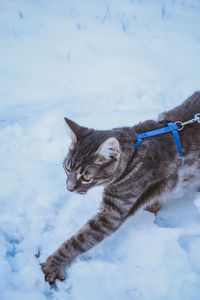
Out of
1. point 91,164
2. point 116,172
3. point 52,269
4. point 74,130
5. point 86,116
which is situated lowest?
point 52,269

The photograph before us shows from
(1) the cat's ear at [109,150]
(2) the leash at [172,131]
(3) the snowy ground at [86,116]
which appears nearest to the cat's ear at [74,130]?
(1) the cat's ear at [109,150]

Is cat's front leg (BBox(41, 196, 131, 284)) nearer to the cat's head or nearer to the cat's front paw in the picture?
the cat's front paw

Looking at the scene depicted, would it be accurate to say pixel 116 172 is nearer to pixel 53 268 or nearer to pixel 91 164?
pixel 91 164

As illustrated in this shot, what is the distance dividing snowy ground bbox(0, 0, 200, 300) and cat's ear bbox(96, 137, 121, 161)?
26.5 inches

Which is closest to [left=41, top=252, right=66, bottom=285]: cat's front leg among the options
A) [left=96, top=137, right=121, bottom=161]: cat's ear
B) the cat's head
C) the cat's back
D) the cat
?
the cat

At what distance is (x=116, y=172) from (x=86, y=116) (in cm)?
170

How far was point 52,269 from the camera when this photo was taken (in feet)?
5.85

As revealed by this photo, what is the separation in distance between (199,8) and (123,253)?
24.6ft

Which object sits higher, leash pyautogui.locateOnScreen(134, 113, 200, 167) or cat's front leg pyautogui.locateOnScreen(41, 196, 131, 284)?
leash pyautogui.locateOnScreen(134, 113, 200, 167)

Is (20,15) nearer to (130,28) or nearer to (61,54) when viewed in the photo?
(61,54)

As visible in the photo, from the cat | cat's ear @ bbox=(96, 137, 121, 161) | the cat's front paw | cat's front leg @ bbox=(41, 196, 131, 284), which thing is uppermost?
cat's ear @ bbox=(96, 137, 121, 161)

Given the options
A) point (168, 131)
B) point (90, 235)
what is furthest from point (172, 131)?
A: point (90, 235)

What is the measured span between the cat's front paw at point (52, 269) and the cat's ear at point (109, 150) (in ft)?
2.75

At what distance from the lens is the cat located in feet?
5.98
